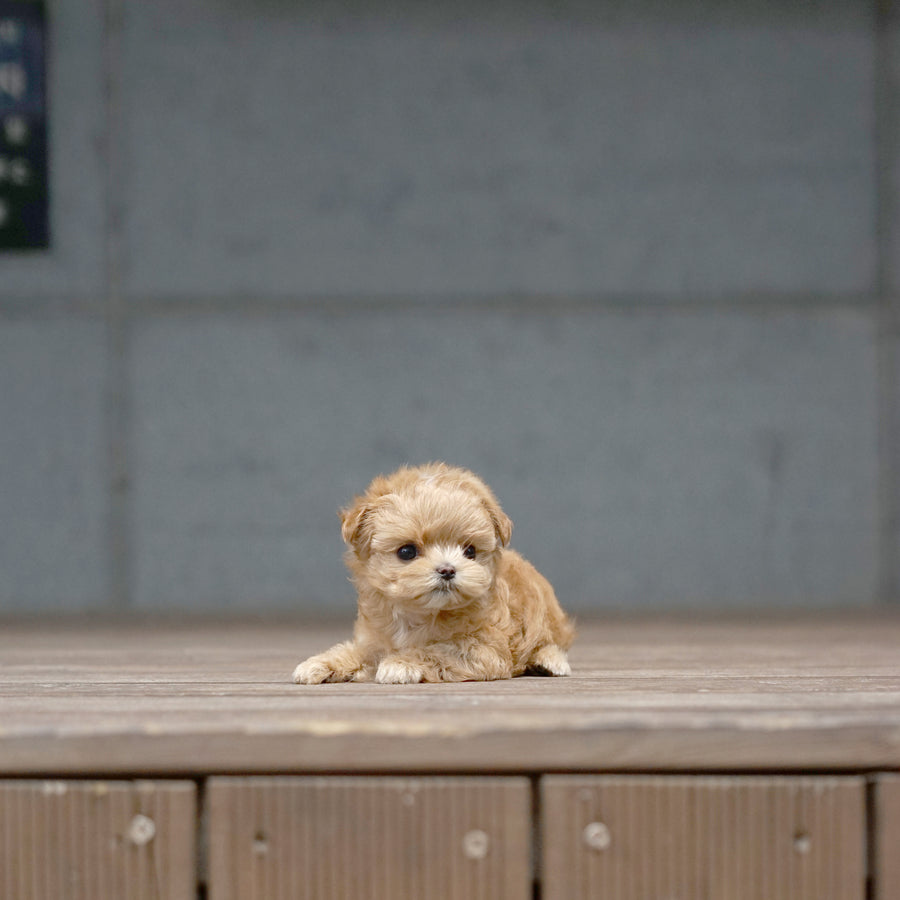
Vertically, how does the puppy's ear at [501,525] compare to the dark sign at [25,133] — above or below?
below

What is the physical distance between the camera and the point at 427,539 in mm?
1497

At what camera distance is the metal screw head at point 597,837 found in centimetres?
128

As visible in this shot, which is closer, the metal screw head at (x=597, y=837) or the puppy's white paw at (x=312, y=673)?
the metal screw head at (x=597, y=837)

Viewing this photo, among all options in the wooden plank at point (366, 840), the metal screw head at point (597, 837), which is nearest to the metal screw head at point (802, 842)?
the metal screw head at point (597, 837)

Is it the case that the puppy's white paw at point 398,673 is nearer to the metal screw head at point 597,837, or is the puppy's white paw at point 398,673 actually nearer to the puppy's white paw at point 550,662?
the puppy's white paw at point 550,662

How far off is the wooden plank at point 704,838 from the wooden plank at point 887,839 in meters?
0.02

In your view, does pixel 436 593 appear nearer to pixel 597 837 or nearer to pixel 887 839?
pixel 597 837

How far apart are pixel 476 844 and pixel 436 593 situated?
36cm

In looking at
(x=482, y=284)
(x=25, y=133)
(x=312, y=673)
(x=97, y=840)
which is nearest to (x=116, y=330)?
(x=25, y=133)

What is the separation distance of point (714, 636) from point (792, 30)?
2433mm

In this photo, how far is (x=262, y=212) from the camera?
3600mm

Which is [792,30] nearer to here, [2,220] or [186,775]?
[2,220]

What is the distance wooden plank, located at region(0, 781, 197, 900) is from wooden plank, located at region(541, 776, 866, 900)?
1.64ft

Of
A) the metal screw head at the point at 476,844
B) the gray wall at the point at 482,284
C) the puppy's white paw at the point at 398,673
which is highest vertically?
the gray wall at the point at 482,284
